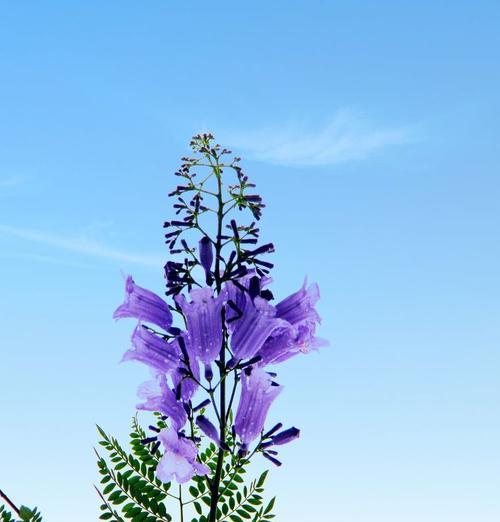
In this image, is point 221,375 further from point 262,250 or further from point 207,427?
point 262,250

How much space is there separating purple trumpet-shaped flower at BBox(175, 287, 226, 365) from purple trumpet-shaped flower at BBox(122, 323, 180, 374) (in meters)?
0.20

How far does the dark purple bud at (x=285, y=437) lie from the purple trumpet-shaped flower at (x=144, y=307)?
2.88ft

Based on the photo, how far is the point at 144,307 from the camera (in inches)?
172

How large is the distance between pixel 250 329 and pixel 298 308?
50cm

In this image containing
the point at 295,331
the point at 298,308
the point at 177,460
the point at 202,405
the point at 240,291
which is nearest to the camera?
the point at 177,460

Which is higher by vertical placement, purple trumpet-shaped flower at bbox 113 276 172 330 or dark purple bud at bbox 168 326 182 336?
purple trumpet-shaped flower at bbox 113 276 172 330

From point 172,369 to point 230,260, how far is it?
2.28ft

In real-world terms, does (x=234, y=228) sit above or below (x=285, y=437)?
above

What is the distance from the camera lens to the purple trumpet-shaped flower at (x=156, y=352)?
4230mm

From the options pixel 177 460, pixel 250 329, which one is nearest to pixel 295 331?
pixel 250 329

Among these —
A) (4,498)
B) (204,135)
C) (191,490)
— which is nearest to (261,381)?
(191,490)

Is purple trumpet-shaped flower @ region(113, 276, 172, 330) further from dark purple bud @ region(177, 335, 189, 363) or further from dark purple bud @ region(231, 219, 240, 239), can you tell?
dark purple bud @ region(231, 219, 240, 239)

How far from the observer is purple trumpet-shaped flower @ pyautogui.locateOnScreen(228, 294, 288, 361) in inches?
162

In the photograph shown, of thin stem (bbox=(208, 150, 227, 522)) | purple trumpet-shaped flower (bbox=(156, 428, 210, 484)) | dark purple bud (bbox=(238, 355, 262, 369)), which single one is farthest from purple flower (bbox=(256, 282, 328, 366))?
purple trumpet-shaped flower (bbox=(156, 428, 210, 484))
